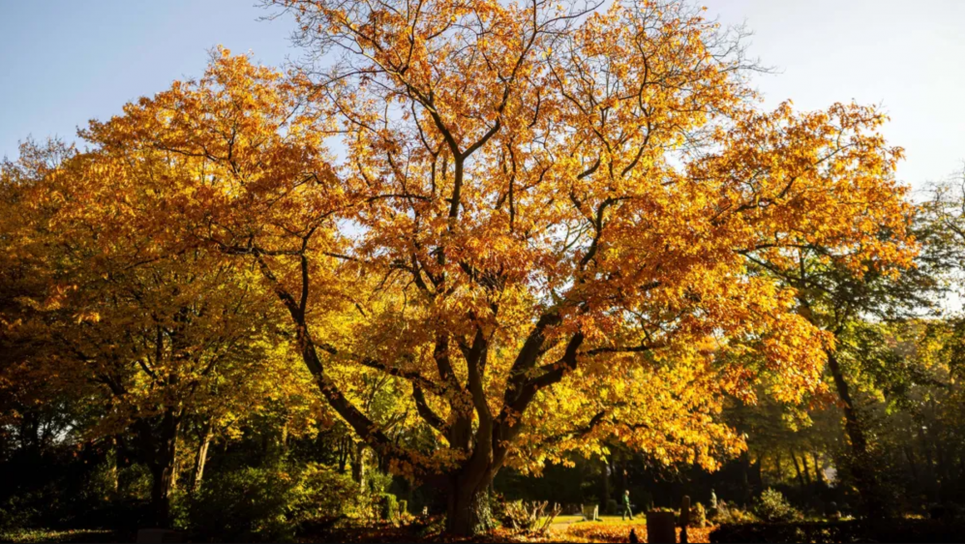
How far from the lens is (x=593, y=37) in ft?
36.8

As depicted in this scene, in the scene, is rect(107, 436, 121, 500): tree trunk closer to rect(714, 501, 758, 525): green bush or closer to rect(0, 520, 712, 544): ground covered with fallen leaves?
rect(0, 520, 712, 544): ground covered with fallen leaves

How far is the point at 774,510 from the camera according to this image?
17.9 m

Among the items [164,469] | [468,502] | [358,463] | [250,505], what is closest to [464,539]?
[468,502]

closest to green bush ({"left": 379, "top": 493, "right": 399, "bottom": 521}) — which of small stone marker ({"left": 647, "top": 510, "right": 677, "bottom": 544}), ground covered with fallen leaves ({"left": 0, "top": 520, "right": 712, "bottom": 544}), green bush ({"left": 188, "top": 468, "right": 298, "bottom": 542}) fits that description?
ground covered with fallen leaves ({"left": 0, "top": 520, "right": 712, "bottom": 544})

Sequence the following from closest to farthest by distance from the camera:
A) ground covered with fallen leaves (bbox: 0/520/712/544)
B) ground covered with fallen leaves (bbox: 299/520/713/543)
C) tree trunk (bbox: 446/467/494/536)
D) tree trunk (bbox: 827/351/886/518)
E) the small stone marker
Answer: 1. the small stone marker
2. tree trunk (bbox: 446/467/494/536)
3. ground covered with fallen leaves (bbox: 299/520/713/543)
4. ground covered with fallen leaves (bbox: 0/520/712/544)
5. tree trunk (bbox: 827/351/886/518)

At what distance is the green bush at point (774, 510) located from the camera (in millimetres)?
17297

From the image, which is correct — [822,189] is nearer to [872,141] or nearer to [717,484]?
[872,141]

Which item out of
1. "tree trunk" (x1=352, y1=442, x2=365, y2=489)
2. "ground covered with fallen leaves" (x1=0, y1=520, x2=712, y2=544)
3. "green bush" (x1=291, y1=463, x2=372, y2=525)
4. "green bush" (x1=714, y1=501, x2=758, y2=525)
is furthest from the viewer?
"tree trunk" (x1=352, y1=442, x2=365, y2=489)

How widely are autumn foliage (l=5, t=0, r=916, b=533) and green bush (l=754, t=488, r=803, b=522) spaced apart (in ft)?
21.9

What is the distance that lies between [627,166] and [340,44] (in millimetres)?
6092

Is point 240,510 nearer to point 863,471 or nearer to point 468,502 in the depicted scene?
point 468,502

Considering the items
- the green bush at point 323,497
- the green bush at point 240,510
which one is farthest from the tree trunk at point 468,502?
the green bush at point 323,497

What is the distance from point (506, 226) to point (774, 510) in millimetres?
14973

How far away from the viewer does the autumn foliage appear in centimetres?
912
